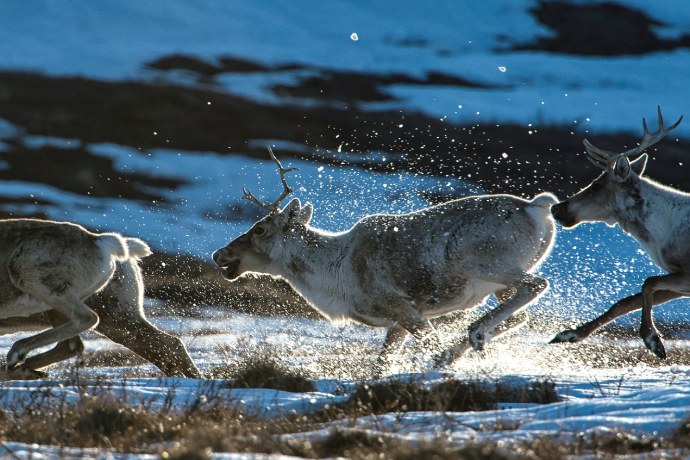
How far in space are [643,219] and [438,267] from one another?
2.21 m

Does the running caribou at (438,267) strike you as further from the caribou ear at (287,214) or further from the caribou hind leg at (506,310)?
the caribou ear at (287,214)

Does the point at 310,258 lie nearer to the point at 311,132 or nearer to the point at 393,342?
the point at 393,342

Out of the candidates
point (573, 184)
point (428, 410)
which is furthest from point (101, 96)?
point (428, 410)

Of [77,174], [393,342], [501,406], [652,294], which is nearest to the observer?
[501,406]

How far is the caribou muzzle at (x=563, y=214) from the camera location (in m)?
9.91

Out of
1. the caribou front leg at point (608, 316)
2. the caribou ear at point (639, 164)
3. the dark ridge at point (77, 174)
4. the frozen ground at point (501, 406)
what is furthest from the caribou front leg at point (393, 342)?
the dark ridge at point (77, 174)

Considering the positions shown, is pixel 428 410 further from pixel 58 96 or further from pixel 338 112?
pixel 58 96

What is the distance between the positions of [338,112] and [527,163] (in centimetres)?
1338

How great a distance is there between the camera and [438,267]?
10234mm

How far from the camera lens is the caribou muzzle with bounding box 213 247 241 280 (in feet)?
38.2

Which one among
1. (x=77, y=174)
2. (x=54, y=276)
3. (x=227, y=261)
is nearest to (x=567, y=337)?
(x=227, y=261)

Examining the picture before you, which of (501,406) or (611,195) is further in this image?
(611,195)

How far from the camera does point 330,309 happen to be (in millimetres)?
10859

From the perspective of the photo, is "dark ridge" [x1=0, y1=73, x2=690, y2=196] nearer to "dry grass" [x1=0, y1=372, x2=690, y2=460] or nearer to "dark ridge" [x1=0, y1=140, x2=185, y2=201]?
"dark ridge" [x1=0, y1=140, x2=185, y2=201]
